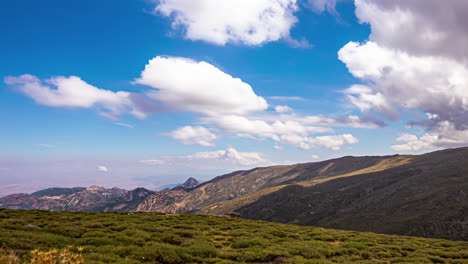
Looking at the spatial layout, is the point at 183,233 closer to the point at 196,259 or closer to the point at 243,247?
the point at 243,247

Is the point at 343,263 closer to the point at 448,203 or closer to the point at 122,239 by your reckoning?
the point at 122,239

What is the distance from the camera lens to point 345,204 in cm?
19488

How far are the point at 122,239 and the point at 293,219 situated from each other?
7859 inches

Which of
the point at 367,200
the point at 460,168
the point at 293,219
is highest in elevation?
the point at 460,168

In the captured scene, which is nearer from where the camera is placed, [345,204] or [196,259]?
[196,259]

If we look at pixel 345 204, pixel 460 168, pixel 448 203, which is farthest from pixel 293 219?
pixel 460 168

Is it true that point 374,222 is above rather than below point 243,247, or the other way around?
below

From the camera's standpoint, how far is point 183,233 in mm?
23875

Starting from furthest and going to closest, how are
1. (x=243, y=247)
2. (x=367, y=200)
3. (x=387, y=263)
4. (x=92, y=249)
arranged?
1. (x=367, y=200)
2. (x=243, y=247)
3. (x=387, y=263)
4. (x=92, y=249)

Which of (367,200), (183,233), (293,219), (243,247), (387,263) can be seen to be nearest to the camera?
(387,263)

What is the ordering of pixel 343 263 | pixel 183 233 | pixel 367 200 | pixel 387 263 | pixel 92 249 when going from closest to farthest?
pixel 92 249, pixel 343 263, pixel 387 263, pixel 183 233, pixel 367 200

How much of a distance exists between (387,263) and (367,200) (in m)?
195

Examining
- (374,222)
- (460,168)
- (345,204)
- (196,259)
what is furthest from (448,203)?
(196,259)

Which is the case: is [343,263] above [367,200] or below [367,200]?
above
